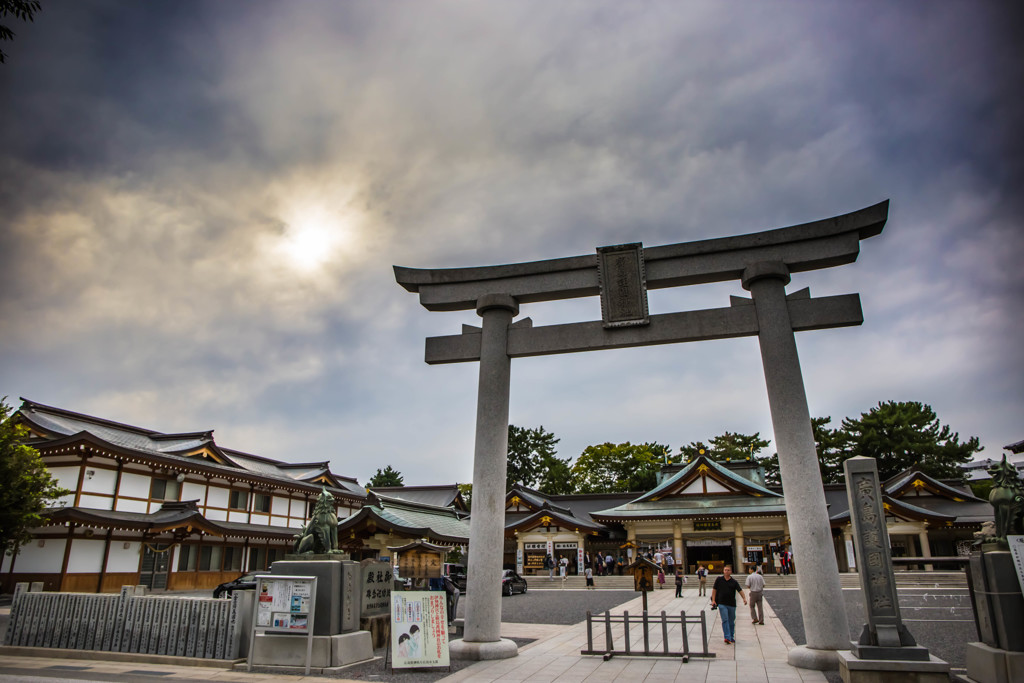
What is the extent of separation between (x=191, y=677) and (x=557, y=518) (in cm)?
2778

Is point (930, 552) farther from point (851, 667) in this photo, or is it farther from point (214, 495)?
point (214, 495)

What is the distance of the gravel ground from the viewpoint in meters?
11.4

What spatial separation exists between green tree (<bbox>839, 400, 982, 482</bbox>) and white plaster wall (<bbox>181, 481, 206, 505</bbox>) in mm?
45834

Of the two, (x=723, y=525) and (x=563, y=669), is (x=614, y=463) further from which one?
(x=563, y=669)

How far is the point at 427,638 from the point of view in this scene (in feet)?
31.3

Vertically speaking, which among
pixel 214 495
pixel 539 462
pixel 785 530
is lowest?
pixel 785 530

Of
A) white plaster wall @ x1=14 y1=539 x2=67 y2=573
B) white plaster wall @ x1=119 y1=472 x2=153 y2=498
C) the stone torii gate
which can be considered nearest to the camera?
the stone torii gate

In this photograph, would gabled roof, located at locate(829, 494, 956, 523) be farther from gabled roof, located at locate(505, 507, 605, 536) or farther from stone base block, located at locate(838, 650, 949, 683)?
stone base block, located at locate(838, 650, 949, 683)

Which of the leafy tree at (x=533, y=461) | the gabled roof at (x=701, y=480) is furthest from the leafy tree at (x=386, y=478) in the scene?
the gabled roof at (x=701, y=480)

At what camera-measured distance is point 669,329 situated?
1098 centimetres

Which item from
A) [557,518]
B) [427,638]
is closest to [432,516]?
[557,518]

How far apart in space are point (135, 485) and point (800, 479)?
87.7 ft

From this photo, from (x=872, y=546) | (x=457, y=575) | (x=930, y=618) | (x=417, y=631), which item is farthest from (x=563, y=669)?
(x=457, y=575)

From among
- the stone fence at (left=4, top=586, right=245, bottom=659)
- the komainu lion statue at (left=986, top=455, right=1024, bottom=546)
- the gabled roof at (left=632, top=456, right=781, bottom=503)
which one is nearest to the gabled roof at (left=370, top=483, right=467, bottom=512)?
the gabled roof at (left=632, top=456, right=781, bottom=503)
